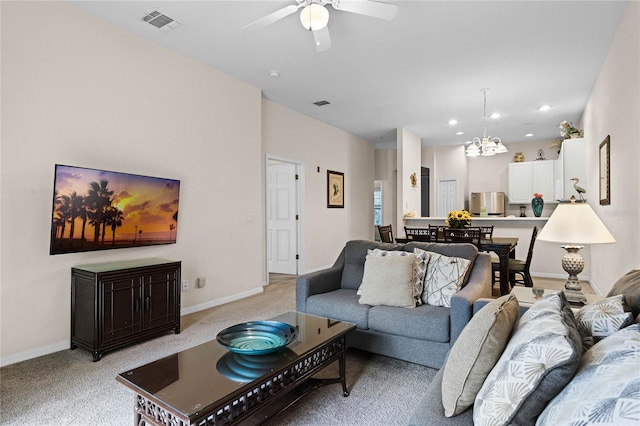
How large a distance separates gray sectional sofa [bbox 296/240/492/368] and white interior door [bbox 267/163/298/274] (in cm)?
305

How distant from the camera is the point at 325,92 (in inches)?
199

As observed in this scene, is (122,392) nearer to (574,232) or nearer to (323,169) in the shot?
(574,232)

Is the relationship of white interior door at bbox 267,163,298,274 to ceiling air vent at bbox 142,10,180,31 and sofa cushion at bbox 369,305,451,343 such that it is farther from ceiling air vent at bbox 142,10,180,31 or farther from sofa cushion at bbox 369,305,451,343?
sofa cushion at bbox 369,305,451,343

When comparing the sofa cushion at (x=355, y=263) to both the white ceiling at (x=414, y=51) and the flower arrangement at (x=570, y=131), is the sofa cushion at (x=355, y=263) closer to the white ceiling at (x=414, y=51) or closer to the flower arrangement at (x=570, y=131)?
the white ceiling at (x=414, y=51)

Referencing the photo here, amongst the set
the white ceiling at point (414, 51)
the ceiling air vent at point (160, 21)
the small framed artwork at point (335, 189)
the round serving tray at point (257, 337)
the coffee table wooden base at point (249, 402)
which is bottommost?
the coffee table wooden base at point (249, 402)

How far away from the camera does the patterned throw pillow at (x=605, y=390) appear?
0.77 metres

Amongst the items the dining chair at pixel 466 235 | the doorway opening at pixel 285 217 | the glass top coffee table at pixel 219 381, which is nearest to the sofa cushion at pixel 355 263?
the glass top coffee table at pixel 219 381

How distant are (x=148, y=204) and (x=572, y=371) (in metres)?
3.54

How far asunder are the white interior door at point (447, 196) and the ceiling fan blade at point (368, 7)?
6764 millimetres

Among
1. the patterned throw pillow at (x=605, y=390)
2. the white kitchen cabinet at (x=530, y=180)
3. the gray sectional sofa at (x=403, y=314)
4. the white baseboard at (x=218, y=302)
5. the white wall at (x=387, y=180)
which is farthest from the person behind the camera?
the white wall at (x=387, y=180)

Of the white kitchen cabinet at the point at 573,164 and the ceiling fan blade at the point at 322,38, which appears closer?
the ceiling fan blade at the point at 322,38

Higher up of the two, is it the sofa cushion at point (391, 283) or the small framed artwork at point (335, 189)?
the small framed artwork at point (335, 189)

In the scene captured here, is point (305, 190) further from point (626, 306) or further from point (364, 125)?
point (626, 306)

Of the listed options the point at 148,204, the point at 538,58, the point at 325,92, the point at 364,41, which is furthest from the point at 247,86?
the point at 538,58
